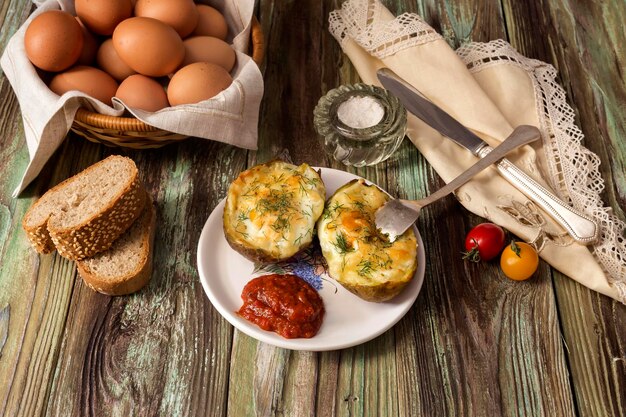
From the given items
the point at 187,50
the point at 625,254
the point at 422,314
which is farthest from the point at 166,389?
the point at 625,254

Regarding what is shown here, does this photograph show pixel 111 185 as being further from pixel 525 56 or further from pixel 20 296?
pixel 525 56

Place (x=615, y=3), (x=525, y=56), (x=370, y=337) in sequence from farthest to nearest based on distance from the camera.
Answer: (x=615, y=3) < (x=525, y=56) < (x=370, y=337)

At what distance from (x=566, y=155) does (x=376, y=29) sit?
0.90 meters

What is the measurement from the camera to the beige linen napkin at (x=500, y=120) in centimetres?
232

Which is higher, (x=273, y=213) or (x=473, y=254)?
(x=273, y=213)

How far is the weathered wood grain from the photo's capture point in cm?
214

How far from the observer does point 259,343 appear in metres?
2.17

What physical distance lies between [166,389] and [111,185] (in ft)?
2.20

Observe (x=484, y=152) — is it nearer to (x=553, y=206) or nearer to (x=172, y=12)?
(x=553, y=206)

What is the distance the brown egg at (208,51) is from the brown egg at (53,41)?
14.9 inches

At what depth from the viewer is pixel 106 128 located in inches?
90.0

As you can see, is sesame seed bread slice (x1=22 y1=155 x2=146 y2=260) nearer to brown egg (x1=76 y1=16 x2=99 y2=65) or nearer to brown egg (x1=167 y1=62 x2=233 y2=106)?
brown egg (x1=167 y1=62 x2=233 y2=106)

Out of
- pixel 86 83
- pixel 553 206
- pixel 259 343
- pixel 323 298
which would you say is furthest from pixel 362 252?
pixel 86 83

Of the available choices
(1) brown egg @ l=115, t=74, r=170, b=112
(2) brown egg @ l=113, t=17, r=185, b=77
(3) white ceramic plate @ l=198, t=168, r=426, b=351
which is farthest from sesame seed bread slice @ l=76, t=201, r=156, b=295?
(2) brown egg @ l=113, t=17, r=185, b=77
